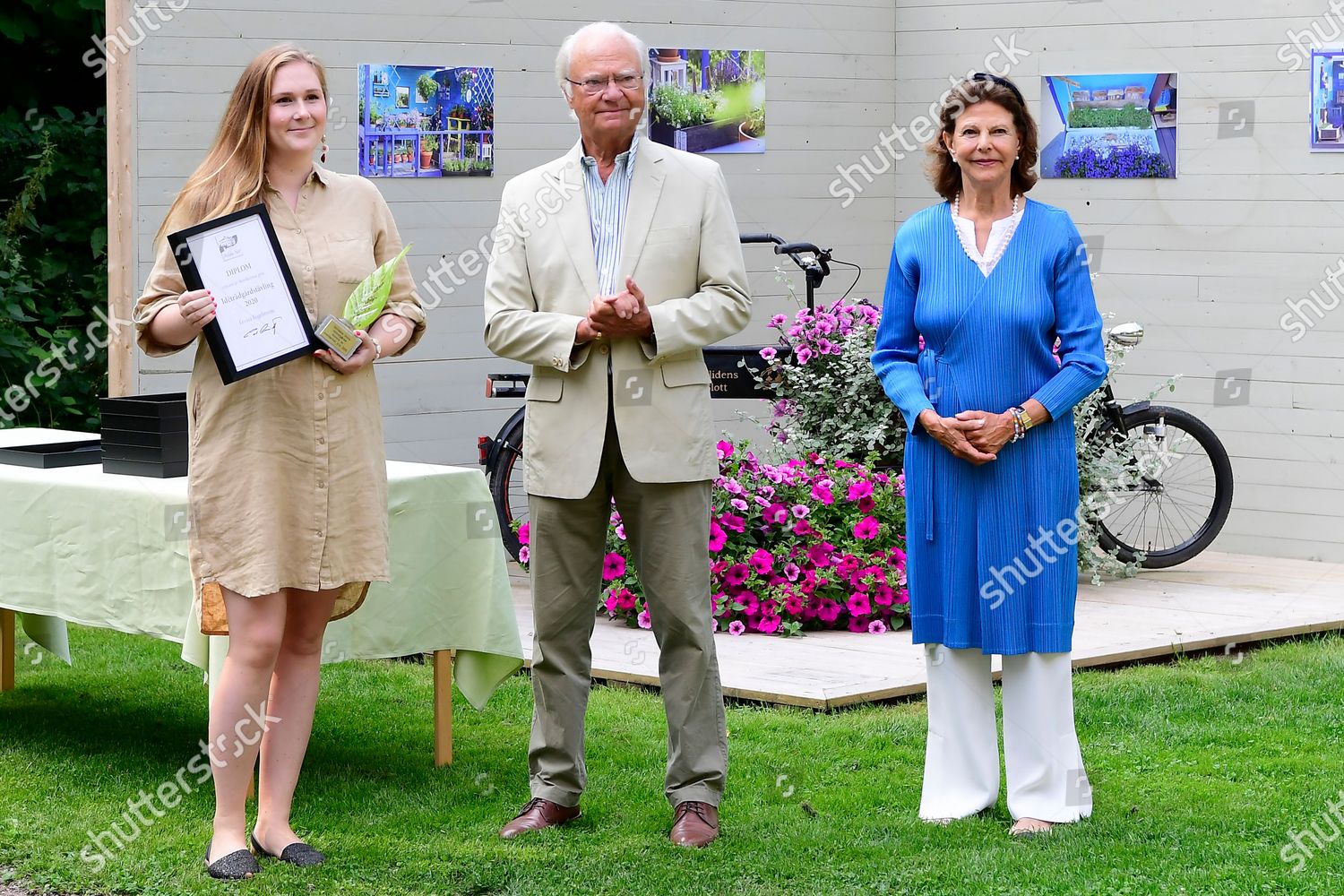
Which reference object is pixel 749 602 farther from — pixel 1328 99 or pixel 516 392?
pixel 1328 99

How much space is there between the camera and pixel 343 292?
387 centimetres

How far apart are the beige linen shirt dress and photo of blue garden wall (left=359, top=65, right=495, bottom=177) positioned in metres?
3.78

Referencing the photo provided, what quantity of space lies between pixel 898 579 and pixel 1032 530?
8.45 feet

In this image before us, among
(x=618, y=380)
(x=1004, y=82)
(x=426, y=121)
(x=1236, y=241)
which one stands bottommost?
(x=618, y=380)

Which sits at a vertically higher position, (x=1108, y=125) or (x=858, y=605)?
(x=1108, y=125)

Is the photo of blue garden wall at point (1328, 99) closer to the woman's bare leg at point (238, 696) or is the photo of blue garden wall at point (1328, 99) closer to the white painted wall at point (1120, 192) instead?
the white painted wall at point (1120, 192)

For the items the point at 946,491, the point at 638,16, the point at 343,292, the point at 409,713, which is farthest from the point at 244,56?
the point at 946,491

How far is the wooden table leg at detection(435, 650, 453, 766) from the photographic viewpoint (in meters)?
4.80

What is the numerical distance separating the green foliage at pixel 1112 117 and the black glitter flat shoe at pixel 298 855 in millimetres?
5947

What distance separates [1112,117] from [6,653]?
5.68 m

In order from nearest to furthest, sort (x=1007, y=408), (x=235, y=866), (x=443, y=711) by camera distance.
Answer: (x=235, y=866) → (x=1007, y=408) → (x=443, y=711)

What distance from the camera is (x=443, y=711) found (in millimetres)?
4859

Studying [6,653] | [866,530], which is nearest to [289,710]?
[6,653]
